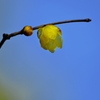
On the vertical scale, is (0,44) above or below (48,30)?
below

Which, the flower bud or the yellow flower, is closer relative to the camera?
the flower bud

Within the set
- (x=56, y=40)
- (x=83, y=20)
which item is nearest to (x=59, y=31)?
(x=56, y=40)

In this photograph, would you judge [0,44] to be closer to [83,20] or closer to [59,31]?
[83,20]

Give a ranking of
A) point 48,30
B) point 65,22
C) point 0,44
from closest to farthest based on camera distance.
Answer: point 0,44
point 65,22
point 48,30

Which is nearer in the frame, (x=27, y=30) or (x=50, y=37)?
(x=27, y=30)

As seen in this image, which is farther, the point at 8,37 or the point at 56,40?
the point at 56,40

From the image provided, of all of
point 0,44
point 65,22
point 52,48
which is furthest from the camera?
point 52,48

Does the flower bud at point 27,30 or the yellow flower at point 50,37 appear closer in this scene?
the flower bud at point 27,30
